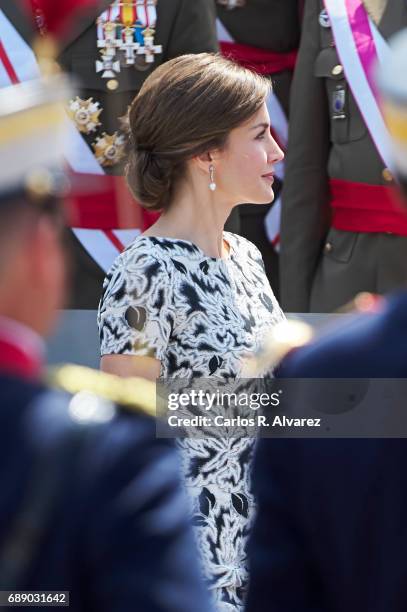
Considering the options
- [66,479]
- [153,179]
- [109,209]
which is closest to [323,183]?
[109,209]

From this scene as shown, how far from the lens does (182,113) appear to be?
2.86m

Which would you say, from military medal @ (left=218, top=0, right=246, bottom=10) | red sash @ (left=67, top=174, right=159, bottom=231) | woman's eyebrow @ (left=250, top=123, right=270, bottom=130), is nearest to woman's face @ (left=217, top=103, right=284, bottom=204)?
woman's eyebrow @ (left=250, top=123, right=270, bottom=130)

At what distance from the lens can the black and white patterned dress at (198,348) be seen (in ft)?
8.68

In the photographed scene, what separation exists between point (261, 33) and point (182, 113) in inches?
53.6

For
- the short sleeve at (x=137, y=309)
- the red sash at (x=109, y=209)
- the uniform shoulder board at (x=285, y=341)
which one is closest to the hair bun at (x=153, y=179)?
the short sleeve at (x=137, y=309)

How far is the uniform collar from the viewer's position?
4.00 ft

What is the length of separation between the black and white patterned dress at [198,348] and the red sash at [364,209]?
1099 millimetres

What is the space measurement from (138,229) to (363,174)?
61 cm

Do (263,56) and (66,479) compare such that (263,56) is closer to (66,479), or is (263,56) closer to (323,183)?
(323,183)

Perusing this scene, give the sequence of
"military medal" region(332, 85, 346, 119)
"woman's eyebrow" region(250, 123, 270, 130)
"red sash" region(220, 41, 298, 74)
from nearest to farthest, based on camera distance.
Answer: "woman's eyebrow" region(250, 123, 270, 130) → "military medal" region(332, 85, 346, 119) → "red sash" region(220, 41, 298, 74)

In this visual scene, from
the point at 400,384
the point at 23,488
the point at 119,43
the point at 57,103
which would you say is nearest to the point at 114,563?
the point at 23,488

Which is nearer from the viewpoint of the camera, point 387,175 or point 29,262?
point 29,262

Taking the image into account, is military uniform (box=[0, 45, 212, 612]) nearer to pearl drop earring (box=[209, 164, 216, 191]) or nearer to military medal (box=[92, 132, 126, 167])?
pearl drop earring (box=[209, 164, 216, 191])

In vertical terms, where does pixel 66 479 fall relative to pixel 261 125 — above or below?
below
